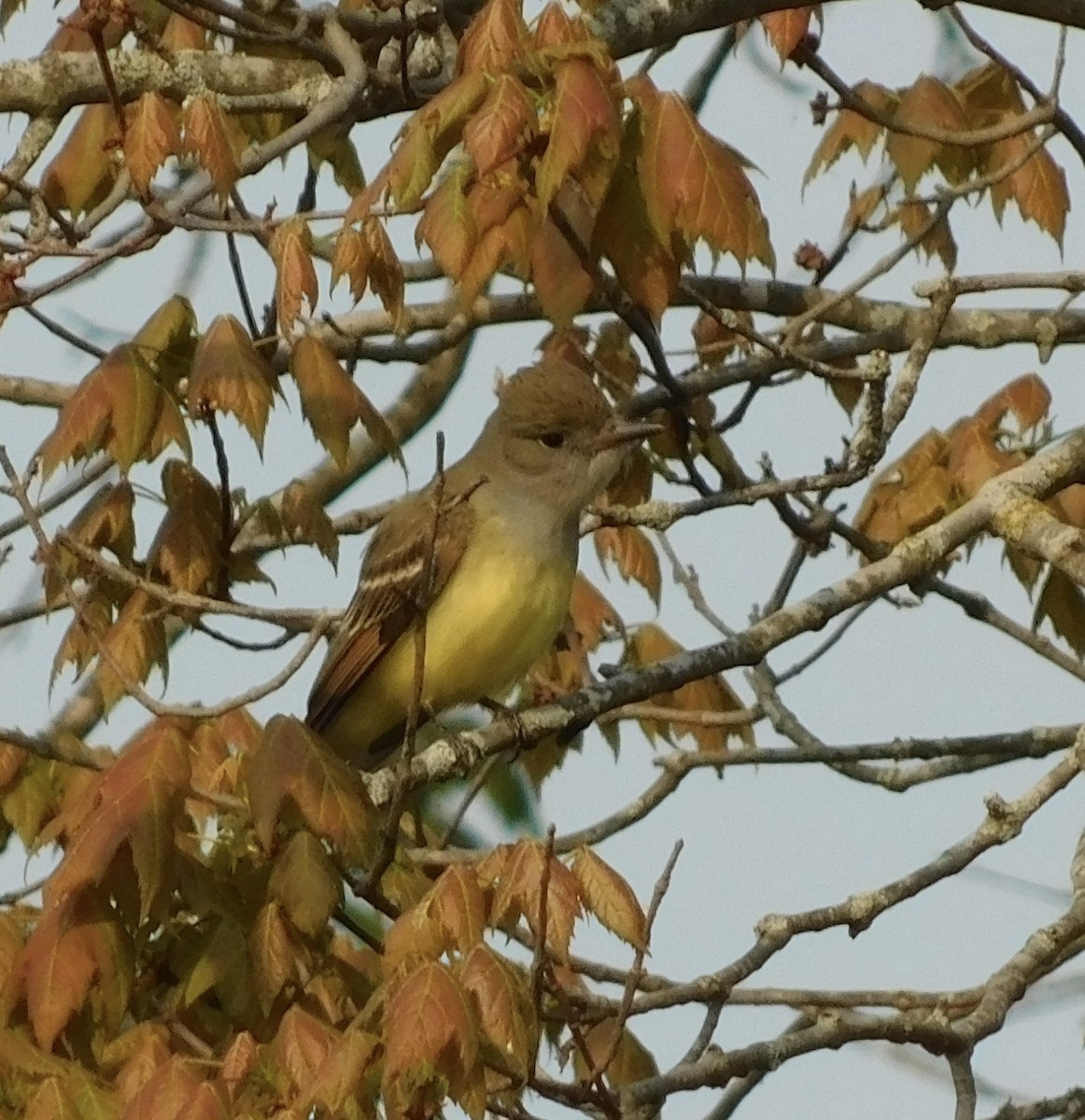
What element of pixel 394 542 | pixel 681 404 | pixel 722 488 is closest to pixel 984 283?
pixel 681 404

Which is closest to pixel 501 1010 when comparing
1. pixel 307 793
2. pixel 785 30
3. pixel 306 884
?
pixel 306 884

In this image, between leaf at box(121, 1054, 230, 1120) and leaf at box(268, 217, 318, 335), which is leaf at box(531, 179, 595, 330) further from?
leaf at box(121, 1054, 230, 1120)

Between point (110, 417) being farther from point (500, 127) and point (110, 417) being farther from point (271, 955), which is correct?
point (271, 955)

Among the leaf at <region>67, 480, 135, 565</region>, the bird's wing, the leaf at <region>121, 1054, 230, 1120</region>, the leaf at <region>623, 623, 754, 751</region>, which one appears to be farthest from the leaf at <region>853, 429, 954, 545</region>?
the leaf at <region>121, 1054, 230, 1120</region>

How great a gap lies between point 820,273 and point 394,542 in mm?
1597

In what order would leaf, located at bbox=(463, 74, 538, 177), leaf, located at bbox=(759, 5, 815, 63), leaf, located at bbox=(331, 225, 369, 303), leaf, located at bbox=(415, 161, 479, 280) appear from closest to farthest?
leaf, located at bbox=(463, 74, 538, 177), leaf, located at bbox=(415, 161, 479, 280), leaf, located at bbox=(331, 225, 369, 303), leaf, located at bbox=(759, 5, 815, 63)

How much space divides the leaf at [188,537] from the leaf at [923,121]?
235 centimetres

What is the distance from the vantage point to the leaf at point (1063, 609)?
6496mm

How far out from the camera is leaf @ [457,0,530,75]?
16.4 ft

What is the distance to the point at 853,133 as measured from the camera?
7.04 m

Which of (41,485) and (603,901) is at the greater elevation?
(41,485)

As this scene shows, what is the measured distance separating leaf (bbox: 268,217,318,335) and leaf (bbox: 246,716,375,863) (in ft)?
3.55

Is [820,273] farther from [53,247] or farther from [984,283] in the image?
[53,247]

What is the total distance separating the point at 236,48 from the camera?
7082 millimetres
